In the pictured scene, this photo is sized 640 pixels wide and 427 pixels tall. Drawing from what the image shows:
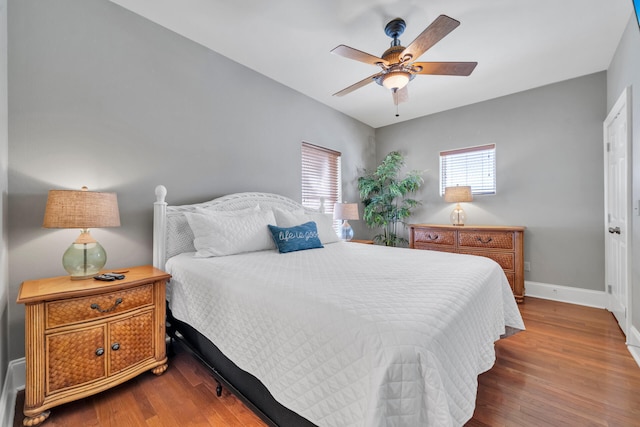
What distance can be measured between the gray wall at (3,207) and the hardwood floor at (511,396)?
348mm

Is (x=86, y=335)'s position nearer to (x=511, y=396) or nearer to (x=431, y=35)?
(x=511, y=396)

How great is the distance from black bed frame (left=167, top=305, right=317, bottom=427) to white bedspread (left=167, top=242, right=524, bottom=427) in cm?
11

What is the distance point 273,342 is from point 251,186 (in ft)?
7.06

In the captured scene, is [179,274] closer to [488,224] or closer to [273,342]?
[273,342]

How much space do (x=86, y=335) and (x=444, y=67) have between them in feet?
9.96

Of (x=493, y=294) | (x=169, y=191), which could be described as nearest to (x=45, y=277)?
(x=169, y=191)

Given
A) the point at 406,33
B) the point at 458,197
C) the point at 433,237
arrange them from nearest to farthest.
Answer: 1. the point at 406,33
2. the point at 458,197
3. the point at 433,237

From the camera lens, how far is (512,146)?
3.66 metres

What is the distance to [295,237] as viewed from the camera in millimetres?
2447

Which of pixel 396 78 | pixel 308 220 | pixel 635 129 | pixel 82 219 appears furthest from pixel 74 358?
pixel 635 129

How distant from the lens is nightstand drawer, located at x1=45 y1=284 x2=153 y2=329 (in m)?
1.46

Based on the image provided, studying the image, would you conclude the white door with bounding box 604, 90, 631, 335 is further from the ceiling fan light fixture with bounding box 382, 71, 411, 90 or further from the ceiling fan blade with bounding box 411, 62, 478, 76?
the ceiling fan light fixture with bounding box 382, 71, 411, 90

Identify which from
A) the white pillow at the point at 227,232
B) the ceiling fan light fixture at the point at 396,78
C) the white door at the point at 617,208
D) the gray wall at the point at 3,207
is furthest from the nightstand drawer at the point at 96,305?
the white door at the point at 617,208

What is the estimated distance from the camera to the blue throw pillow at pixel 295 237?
2359mm
